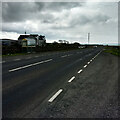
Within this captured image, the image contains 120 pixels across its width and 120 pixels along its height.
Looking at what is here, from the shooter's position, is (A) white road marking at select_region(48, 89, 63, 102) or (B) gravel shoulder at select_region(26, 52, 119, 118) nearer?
(B) gravel shoulder at select_region(26, 52, 119, 118)

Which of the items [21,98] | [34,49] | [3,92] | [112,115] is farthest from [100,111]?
[34,49]

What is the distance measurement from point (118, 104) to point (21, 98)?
125 inches

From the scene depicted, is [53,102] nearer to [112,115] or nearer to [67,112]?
[67,112]

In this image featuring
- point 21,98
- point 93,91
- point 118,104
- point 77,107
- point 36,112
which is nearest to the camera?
point 36,112

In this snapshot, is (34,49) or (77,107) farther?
(34,49)

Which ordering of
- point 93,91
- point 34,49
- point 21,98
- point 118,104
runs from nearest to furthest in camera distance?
point 118,104 → point 21,98 → point 93,91 → point 34,49

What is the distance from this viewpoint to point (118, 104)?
412 centimetres

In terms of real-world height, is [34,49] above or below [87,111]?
above

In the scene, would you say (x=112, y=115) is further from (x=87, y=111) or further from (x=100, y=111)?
(x=87, y=111)

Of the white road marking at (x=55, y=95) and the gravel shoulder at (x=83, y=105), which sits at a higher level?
the white road marking at (x=55, y=95)

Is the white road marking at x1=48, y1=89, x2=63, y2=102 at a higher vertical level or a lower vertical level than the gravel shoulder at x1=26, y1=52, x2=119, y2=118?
higher

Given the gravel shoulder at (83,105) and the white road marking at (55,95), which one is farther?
the white road marking at (55,95)

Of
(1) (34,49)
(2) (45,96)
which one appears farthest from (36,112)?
(1) (34,49)

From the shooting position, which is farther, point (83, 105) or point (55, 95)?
point (55, 95)
